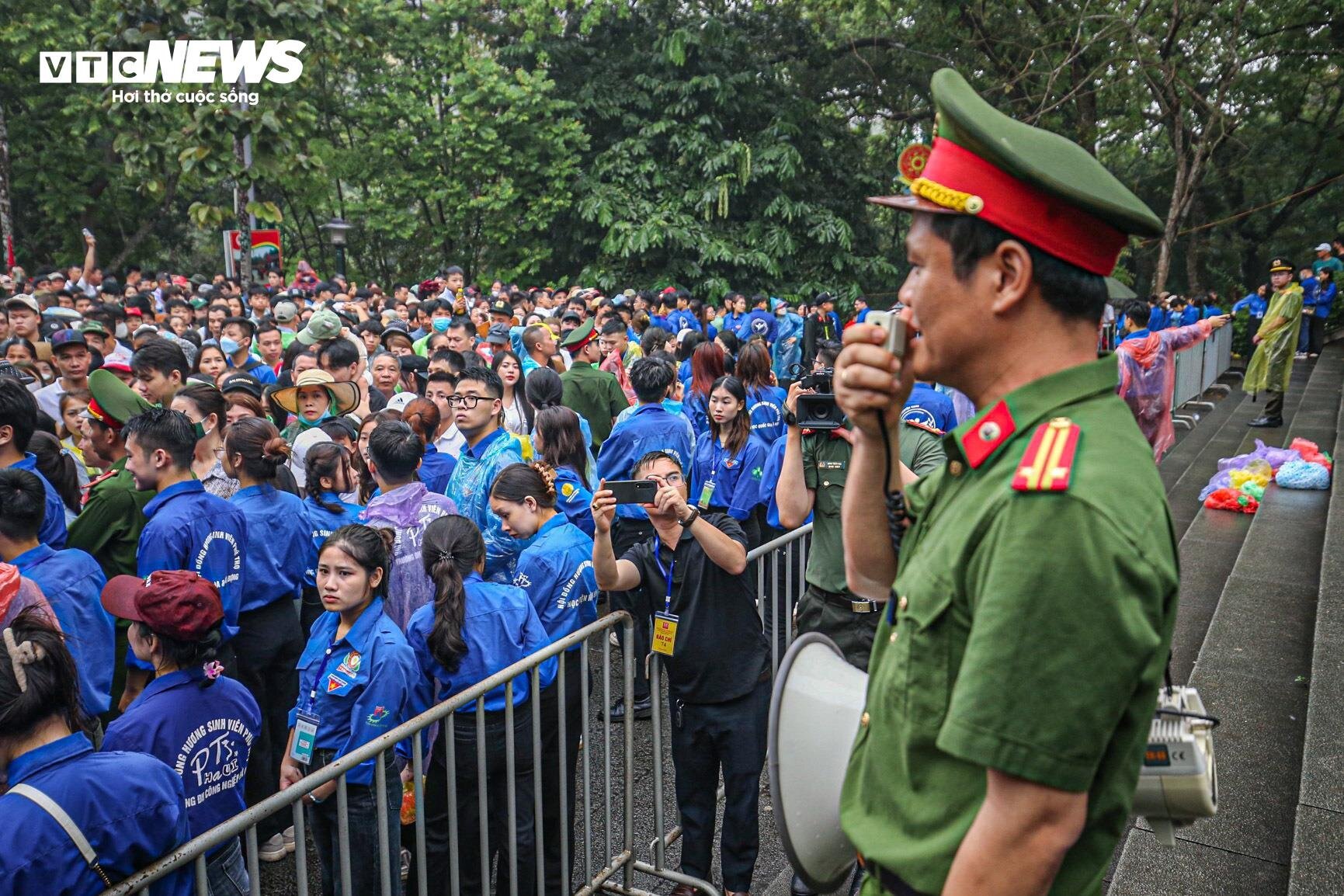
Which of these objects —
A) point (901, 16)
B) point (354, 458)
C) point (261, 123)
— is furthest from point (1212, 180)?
point (354, 458)

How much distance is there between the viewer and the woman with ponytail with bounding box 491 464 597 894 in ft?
13.7

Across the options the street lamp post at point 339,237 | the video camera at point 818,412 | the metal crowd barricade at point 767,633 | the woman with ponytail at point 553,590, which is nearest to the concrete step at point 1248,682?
the metal crowd barricade at point 767,633

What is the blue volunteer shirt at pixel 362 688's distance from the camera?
3.66 m

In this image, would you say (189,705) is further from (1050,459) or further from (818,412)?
(1050,459)

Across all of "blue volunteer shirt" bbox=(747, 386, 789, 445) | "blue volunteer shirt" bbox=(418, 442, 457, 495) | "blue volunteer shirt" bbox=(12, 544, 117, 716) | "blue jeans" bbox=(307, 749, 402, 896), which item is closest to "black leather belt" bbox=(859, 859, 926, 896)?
"blue jeans" bbox=(307, 749, 402, 896)

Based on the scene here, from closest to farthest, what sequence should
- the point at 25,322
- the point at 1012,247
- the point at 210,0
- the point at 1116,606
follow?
the point at 1116,606 → the point at 1012,247 → the point at 210,0 → the point at 25,322

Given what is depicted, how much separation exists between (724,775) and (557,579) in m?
1.10

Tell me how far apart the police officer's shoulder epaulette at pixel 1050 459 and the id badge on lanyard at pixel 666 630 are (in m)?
2.79

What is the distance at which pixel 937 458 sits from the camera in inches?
169

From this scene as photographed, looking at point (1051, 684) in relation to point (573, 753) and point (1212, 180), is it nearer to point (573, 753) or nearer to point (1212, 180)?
point (573, 753)

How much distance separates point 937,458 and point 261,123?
746cm

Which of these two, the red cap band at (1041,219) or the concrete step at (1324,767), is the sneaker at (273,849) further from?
the red cap band at (1041,219)

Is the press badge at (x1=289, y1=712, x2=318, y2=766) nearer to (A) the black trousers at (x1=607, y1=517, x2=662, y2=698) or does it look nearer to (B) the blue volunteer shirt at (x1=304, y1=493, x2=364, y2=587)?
(B) the blue volunteer shirt at (x1=304, y1=493, x2=364, y2=587)

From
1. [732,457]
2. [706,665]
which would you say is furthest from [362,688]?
[732,457]
